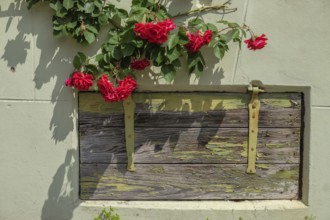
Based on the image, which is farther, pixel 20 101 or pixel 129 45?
pixel 20 101

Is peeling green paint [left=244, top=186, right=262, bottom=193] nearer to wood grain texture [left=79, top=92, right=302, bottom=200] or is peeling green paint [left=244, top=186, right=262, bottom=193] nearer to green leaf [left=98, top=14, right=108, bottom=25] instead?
wood grain texture [left=79, top=92, right=302, bottom=200]

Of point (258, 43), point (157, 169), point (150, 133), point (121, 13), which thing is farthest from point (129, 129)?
point (258, 43)

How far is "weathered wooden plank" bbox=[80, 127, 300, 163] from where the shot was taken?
9.49ft

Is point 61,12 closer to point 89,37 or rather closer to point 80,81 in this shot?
point 89,37

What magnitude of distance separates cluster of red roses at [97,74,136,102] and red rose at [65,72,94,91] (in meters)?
0.07

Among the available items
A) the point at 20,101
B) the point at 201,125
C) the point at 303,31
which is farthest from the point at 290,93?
the point at 20,101

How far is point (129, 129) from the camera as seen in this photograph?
2859mm

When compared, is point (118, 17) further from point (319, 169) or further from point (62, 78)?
point (319, 169)

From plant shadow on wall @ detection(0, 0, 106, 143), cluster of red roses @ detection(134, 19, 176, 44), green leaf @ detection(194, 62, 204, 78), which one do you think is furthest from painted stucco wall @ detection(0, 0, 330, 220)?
cluster of red roses @ detection(134, 19, 176, 44)

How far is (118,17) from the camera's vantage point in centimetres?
273

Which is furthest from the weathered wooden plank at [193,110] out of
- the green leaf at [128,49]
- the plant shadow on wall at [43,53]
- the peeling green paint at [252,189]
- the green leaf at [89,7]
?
the green leaf at [89,7]

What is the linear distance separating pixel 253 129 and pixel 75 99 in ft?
4.03

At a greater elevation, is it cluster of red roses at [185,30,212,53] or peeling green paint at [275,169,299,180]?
cluster of red roses at [185,30,212,53]

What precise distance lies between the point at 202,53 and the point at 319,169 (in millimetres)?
1128
